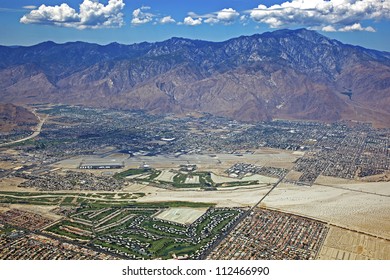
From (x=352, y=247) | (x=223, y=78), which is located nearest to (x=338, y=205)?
(x=352, y=247)

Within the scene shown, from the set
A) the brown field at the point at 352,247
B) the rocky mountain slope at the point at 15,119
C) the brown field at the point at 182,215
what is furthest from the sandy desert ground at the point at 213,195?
the rocky mountain slope at the point at 15,119

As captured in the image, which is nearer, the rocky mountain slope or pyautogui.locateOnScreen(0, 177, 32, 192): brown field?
pyautogui.locateOnScreen(0, 177, 32, 192): brown field

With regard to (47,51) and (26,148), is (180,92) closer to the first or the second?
(26,148)

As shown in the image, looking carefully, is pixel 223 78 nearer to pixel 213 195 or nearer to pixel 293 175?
pixel 293 175

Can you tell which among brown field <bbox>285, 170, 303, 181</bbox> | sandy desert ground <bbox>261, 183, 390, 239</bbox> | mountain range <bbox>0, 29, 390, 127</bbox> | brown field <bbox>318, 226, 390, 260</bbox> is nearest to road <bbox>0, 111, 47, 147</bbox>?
mountain range <bbox>0, 29, 390, 127</bbox>

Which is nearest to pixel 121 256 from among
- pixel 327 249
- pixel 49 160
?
pixel 327 249

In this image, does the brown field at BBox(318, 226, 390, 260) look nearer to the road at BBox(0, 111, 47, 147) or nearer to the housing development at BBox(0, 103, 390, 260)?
the housing development at BBox(0, 103, 390, 260)
